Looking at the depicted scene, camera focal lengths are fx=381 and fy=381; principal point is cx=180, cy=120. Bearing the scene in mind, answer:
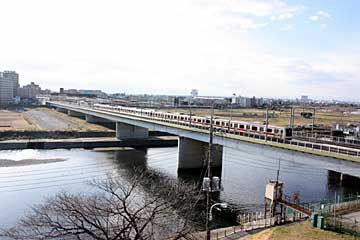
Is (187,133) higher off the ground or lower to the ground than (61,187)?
higher

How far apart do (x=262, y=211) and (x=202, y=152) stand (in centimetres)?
→ 2084

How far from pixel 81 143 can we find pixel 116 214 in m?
50.4

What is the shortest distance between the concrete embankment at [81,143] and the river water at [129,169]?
2835mm

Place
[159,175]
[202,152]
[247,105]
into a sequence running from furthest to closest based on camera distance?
[247,105] → [202,152] → [159,175]

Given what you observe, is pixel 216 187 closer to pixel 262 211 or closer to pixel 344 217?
pixel 344 217

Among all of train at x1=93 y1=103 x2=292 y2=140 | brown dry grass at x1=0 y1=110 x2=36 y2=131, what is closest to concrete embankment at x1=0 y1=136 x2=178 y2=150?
train at x1=93 y1=103 x2=292 y2=140

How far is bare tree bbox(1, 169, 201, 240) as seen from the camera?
13406 mm

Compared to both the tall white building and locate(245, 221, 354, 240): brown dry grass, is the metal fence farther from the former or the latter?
the tall white building

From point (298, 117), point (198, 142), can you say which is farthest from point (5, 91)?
point (198, 142)

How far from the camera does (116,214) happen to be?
1380 cm

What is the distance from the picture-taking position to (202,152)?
48.5m

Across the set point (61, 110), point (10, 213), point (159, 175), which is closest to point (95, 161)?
point (159, 175)

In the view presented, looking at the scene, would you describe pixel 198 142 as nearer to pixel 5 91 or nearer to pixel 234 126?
pixel 234 126

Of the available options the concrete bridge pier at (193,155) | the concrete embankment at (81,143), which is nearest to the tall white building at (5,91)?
the concrete embankment at (81,143)
